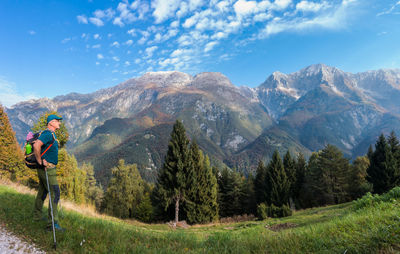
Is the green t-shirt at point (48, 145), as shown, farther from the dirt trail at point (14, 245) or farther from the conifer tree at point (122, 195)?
the conifer tree at point (122, 195)

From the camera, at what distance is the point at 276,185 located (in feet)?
117

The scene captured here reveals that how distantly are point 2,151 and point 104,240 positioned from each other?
31.2 m

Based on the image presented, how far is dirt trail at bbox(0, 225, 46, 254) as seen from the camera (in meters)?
4.05

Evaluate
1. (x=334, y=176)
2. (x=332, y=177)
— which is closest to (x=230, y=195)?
(x=332, y=177)

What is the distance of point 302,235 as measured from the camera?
371 centimetres

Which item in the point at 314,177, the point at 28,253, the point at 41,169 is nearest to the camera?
the point at 28,253

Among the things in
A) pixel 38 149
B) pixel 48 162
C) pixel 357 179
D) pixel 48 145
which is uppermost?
pixel 48 145

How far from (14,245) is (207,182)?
2806cm

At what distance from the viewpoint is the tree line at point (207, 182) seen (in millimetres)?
24859

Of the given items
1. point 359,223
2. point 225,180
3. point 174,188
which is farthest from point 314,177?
point 359,223

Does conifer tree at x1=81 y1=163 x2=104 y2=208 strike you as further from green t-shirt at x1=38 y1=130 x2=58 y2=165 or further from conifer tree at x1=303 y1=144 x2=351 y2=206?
conifer tree at x1=303 y1=144 x2=351 y2=206

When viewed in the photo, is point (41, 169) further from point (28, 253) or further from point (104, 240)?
point (104, 240)

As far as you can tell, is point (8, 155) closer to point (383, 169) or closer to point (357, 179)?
point (383, 169)

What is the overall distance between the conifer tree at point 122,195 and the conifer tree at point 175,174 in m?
15.7
